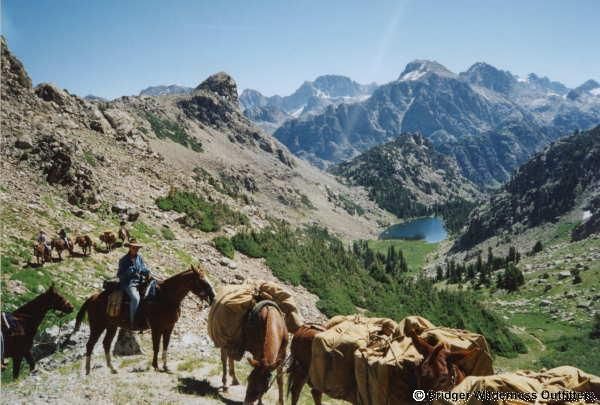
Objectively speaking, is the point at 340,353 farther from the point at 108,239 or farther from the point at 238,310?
the point at 108,239

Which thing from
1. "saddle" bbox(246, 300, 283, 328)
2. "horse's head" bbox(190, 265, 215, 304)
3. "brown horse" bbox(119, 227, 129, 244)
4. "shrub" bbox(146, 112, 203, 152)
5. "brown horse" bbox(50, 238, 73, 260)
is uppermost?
"shrub" bbox(146, 112, 203, 152)

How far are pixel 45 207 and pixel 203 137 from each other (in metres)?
128

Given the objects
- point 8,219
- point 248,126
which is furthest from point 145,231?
Result: point 248,126

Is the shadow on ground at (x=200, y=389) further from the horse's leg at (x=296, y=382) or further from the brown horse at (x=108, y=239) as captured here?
the brown horse at (x=108, y=239)

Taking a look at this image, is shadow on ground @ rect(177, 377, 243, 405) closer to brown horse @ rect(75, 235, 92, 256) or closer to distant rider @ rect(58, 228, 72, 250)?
distant rider @ rect(58, 228, 72, 250)

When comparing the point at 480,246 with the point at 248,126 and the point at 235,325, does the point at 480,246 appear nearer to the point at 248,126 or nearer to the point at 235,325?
Result: the point at 248,126

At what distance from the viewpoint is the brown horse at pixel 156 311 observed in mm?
13914

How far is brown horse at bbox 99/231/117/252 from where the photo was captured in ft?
81.9

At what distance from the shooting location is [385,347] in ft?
32.9

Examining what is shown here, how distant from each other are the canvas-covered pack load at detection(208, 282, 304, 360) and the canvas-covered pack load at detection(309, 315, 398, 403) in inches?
82.9

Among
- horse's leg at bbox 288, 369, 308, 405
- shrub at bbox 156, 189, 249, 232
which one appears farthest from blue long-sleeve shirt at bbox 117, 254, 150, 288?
shrub at bbox 156, 189, 249, 232

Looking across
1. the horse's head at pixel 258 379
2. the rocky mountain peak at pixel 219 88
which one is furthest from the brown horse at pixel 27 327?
the rocky mountain peak at pixel 219 88

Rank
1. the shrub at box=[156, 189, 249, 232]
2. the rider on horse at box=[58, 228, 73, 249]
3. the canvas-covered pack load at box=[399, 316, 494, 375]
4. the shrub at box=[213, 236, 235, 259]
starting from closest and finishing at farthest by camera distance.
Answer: the canvas-covered pack load at box=[399, 316, 494, 375]
the rider on horse at box=[58, 228, 73, 249]
the shrub at box=[213, 236, 235, 259]
the shrub at box=[156, 189, 249, 232]
